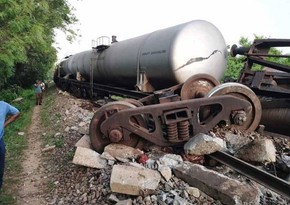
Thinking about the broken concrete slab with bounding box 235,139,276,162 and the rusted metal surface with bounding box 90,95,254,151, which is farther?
the rusted metal surface with bounding box 90,95,254,151

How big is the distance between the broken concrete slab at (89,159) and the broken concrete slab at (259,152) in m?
2.19

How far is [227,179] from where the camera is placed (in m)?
3.85

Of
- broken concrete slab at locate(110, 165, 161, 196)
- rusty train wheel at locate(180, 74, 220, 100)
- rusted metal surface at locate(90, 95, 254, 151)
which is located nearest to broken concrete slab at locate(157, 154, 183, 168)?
broken concrete slab at locate(110, 165, 161, 196)

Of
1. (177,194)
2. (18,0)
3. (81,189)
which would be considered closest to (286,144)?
(177,194)

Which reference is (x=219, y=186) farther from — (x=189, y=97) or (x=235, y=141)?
(x=189, y=97)

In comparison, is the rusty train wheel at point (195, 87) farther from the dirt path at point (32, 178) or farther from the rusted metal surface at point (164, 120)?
the dirt path at point (32, 178)

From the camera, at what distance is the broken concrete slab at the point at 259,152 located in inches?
179

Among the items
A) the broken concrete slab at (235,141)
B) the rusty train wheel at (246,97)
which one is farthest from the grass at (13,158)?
the rusty train wheel at (246,97)

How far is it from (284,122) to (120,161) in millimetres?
3595

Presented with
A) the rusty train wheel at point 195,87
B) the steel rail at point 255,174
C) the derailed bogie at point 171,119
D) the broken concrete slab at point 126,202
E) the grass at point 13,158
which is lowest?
the grass at point 13,158

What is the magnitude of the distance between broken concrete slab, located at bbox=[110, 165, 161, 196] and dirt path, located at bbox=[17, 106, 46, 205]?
4.91ft

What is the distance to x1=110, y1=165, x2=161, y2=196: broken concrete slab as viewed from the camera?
3.96 m

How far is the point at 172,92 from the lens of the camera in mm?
6402

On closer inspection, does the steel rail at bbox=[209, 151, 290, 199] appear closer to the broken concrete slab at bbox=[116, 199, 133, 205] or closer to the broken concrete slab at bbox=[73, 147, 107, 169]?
the broken concrete slab at bbox=[116, 199, 133, 205]
